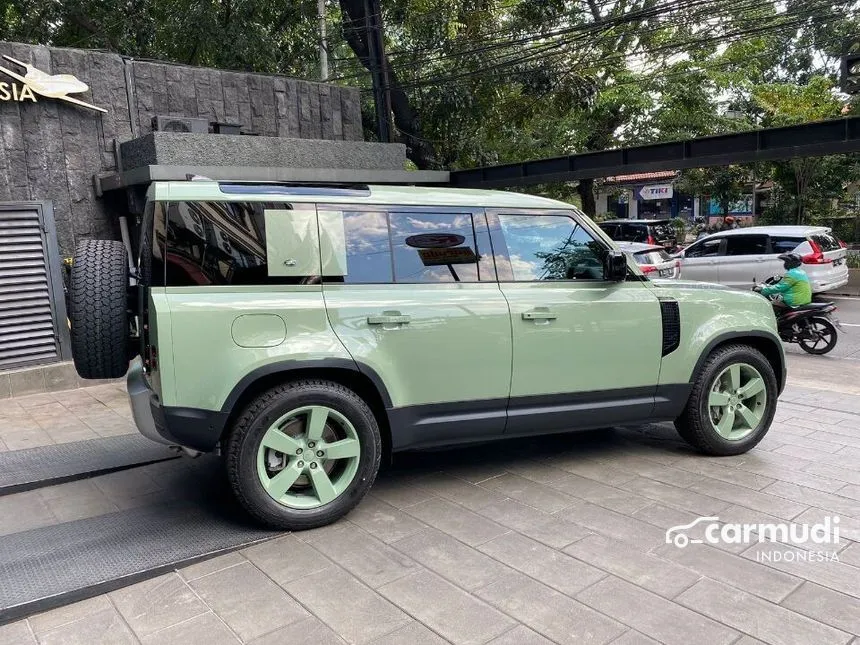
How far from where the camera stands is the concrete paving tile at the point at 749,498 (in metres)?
3.93

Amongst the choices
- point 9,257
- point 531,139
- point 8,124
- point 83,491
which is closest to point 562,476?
point 83,491

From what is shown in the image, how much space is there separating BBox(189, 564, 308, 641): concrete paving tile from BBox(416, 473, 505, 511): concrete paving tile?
1.32 m

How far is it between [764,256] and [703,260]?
1.26 metres

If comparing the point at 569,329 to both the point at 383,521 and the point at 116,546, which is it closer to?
the point at 383,521

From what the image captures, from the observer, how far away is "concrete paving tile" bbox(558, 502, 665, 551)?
3.59m

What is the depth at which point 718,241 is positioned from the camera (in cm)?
1477

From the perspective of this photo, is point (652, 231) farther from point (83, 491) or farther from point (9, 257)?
point (83, 491)

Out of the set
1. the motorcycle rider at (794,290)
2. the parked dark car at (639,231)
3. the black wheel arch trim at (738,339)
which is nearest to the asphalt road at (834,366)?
the motorcycle rider at (794,290)

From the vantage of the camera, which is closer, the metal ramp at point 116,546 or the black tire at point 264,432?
the metal ramp at point 116,546

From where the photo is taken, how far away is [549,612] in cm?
294

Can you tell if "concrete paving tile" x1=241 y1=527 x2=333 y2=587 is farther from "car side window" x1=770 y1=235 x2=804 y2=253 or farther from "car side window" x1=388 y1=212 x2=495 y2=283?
"car side window" x1=770 y1=235 x2=804 y2=253

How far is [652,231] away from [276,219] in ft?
58.8

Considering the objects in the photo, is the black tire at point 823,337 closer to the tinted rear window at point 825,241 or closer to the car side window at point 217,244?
the tinted rear window at point 825,241

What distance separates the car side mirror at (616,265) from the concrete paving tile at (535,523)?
1.57m
